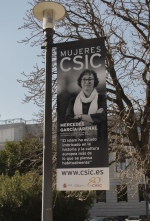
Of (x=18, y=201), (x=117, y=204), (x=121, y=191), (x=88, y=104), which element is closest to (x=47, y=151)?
(x=88, y=104)

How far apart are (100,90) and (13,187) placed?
468 inches

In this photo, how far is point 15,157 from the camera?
103 ft

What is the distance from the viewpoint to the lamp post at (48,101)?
15.3ft

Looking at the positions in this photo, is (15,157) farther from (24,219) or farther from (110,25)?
(110,25)

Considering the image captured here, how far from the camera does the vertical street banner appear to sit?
5168 mm

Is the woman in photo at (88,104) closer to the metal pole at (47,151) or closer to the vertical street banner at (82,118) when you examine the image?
the vertical street banner at (82,118)

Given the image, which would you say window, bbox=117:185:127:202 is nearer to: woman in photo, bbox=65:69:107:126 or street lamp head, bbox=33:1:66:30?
woman in photo, bbox=65:69:107:126

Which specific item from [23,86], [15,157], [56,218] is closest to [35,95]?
[23,86]

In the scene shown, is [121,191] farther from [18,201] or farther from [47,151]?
[18,201]

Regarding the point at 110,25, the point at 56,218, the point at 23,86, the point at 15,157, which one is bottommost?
the point at 56,218

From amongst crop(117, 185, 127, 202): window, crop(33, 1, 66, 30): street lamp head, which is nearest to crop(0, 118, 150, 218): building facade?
crop(117, 185, 127, 202): window

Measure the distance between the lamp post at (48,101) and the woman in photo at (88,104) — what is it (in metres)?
0.49

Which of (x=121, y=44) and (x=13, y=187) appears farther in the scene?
(x=13, y=187)

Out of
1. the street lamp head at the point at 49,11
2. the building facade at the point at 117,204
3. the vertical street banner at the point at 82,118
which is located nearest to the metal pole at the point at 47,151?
the street lamp head at the point at 49,11
